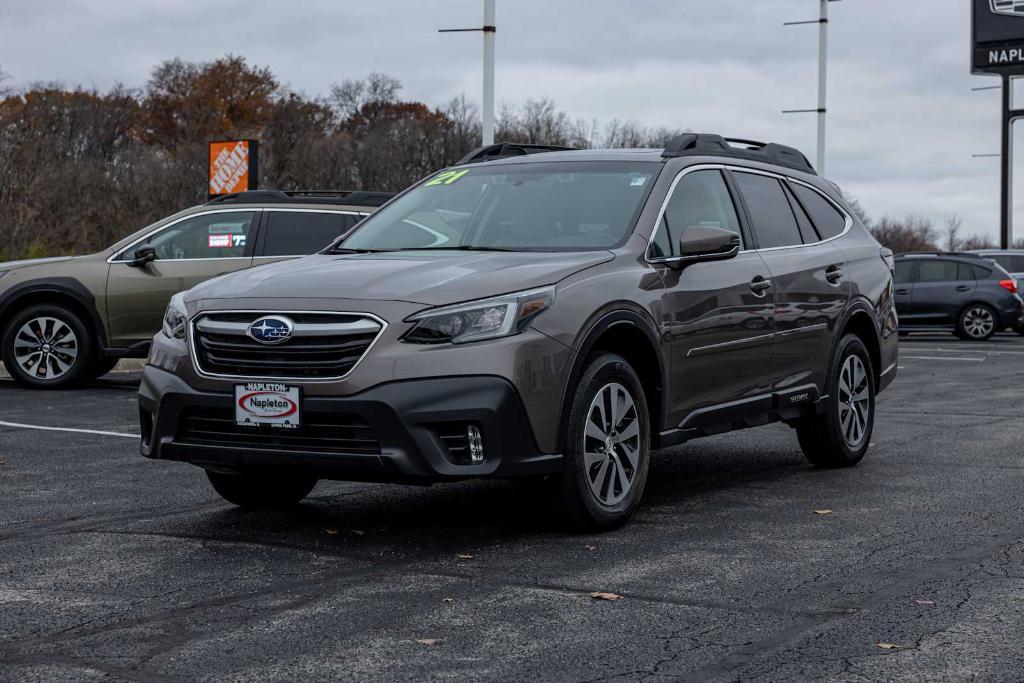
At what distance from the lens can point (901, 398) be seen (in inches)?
574

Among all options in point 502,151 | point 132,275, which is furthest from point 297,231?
point 502,151

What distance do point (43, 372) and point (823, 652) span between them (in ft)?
36.5

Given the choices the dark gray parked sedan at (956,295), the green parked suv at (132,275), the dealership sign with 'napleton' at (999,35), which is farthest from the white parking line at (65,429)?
the dealership sign with 'napleton' at (999,35)

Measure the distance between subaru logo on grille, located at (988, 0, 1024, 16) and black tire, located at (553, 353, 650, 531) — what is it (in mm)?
41283

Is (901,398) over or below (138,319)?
below

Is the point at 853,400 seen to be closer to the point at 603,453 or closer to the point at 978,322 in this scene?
the point at 603,453

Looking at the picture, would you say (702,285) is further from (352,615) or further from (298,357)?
(352,615)

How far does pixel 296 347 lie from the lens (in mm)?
6137

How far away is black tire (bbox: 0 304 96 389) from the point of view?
1422 cm

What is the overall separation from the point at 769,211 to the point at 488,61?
15.7 metres

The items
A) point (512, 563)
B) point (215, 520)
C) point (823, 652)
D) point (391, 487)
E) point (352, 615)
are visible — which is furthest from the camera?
point (391, 487)

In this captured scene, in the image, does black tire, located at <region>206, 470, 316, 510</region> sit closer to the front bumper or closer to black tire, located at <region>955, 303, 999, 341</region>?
the front bumper

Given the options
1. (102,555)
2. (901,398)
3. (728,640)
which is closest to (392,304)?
(102,555)

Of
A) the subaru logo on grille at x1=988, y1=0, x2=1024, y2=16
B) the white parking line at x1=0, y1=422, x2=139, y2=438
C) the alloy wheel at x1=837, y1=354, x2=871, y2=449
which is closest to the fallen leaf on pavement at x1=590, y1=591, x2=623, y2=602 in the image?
the alloy wheel at x1=837, y1=354, x2=871, y2=449
